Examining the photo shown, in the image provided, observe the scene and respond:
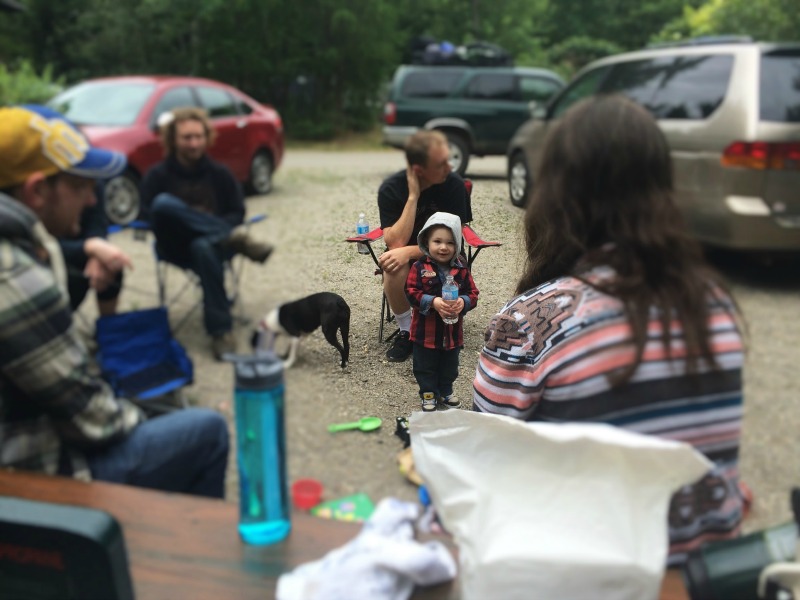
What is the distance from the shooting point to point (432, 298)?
3.59 feet

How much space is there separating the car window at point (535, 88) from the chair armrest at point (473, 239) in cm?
133

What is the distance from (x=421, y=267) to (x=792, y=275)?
1.98 feet

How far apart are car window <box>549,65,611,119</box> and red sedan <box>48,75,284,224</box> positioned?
3.75 m

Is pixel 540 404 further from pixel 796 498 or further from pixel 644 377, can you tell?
pixel 796 498

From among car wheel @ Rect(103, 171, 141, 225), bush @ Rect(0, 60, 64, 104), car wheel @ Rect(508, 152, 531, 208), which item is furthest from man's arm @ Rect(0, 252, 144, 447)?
bush @ Rect(0, 60, 64, 104)

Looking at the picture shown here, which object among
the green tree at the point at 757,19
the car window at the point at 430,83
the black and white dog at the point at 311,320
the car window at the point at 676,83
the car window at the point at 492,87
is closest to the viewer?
the black and white dog at the point at 311,320

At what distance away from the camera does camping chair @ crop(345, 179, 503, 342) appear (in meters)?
1.11

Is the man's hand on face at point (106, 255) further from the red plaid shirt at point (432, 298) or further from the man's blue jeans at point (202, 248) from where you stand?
the red plaid shirt at point (432, 298)

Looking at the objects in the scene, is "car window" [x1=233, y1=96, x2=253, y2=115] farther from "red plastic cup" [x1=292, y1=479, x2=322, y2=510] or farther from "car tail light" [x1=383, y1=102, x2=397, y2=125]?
"red plastic cup" [x1=292, y1=479, x2=322, y2=510]

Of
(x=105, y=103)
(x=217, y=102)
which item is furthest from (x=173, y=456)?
(x=105, y=103)

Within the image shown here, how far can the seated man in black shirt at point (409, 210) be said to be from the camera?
1.11 meters

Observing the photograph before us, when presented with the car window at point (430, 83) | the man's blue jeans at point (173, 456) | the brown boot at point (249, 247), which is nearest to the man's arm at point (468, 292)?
the brown boot at point (249, 247)

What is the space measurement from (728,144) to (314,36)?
1.24 meters

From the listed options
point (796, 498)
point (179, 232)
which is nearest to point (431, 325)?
point (796, 498)
